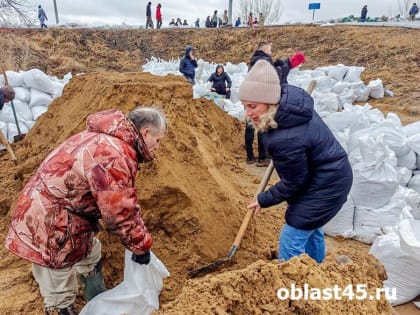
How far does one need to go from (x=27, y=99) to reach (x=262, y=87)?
594 centimetres

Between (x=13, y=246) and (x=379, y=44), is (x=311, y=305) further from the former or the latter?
(x=379, y=44)

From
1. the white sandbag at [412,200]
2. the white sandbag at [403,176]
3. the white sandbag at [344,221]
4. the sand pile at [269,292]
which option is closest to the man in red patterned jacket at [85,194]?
the sand pile at [269,292]

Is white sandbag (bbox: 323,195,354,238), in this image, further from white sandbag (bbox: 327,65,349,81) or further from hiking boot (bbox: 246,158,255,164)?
white sandbag (bbox: 327,65,349,81)

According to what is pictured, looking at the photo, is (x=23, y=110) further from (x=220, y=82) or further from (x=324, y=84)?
(x=324, y=84)

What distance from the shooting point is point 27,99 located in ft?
21.4

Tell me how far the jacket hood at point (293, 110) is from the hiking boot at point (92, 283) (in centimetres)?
150

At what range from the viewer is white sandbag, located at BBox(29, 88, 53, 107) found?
6.45m

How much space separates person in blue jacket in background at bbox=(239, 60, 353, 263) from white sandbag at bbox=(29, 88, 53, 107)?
5.58 m

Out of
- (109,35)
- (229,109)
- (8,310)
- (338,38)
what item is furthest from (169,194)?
(109,35)

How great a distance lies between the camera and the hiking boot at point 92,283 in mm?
2268

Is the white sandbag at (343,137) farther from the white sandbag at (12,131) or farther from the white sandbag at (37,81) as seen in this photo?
the white sandbag at (37,81)

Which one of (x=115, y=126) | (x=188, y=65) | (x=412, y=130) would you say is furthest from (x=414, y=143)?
(x=188, y=65)

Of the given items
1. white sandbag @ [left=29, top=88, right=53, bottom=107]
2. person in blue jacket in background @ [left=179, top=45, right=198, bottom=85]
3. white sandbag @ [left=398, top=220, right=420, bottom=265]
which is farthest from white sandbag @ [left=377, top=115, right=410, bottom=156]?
white sandbag @ [left=29, top=88, right=53, bottom=107]

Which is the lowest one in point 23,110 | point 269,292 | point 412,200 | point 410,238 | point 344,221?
point 344,221
